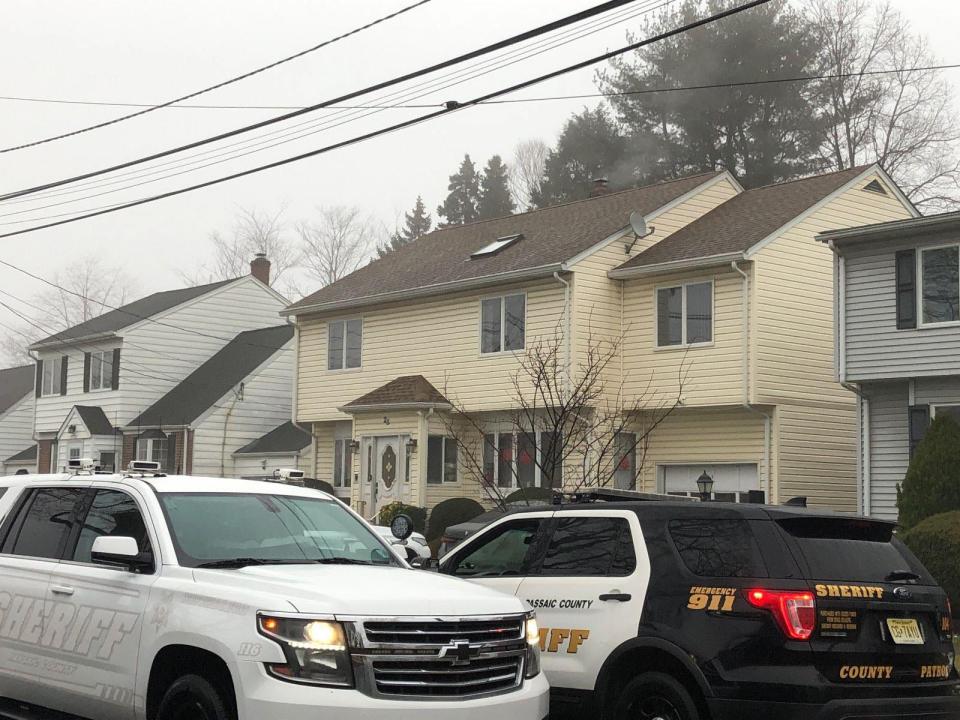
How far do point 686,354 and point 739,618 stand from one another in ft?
66.6

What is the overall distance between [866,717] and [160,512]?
4.03m

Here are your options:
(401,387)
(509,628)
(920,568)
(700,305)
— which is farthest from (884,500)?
(509,628)

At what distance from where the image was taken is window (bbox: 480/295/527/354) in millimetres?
29344

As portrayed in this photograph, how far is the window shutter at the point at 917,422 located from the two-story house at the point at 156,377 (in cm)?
2366

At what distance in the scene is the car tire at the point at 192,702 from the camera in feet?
20.7

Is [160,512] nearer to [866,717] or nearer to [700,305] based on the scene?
[866,717]

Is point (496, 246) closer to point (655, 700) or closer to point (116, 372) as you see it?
point (116, 372)

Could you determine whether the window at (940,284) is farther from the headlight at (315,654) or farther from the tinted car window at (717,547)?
the headlight at (315,654)

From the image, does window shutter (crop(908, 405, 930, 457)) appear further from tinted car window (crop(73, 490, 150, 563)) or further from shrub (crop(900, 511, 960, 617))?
tinted car window (crop(73, 490, 150, 563))

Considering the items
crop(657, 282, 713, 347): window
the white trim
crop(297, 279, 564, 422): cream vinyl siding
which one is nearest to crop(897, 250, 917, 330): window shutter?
the white trim

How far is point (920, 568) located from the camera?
7781 millimetres

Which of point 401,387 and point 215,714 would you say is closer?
point 215,714

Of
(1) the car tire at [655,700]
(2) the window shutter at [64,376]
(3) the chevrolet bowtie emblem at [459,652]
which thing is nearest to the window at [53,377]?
(2) the window shutter at [64,376]

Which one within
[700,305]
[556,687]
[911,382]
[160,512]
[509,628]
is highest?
[700,305]
